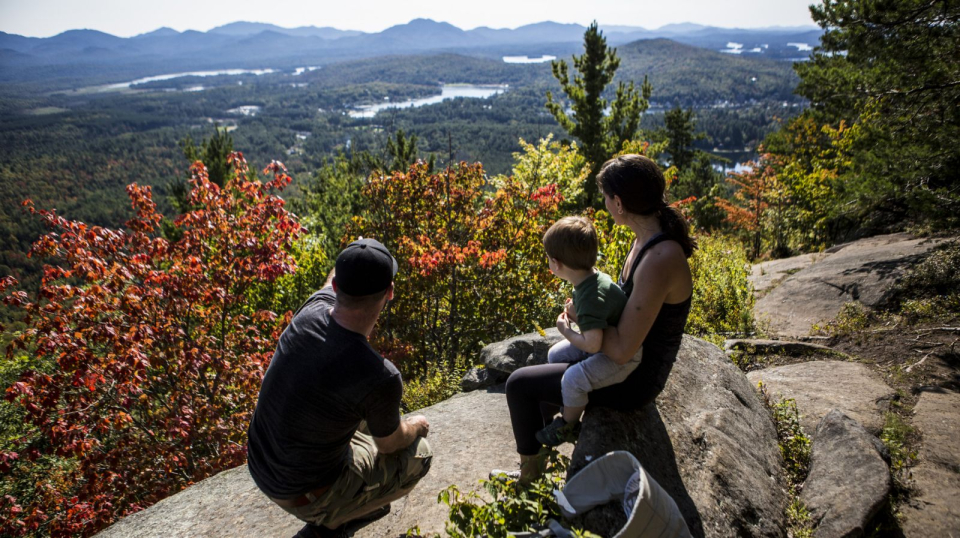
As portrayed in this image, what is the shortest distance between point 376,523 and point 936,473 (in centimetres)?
378

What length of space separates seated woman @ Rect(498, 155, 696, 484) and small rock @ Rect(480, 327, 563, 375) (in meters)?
1.89

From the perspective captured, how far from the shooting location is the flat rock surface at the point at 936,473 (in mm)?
2752

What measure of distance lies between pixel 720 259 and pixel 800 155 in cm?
1933

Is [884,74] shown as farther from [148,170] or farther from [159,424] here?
[148,170]

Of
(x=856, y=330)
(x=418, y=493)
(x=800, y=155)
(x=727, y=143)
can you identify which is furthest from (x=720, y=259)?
(x=727, y=143)

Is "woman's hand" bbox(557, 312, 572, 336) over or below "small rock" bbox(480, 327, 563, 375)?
over

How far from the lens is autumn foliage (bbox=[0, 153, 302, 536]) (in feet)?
18.9

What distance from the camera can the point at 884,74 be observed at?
278 inches

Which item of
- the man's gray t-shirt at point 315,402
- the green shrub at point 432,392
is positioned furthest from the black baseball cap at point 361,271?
the green shrub at point 432,392

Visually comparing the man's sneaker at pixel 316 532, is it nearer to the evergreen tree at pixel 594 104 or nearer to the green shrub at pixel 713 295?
the green shrub at pixel 713 295

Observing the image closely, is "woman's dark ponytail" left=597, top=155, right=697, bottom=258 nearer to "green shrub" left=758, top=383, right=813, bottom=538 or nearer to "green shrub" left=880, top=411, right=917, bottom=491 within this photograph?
"green shrub" left=758, top=383, right=813, bottom=538

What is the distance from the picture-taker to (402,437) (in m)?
2.93

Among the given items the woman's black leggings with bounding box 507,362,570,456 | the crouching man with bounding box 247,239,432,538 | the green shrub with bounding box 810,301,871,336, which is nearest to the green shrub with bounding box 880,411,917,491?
the woman's black leggings with bounding box 507,362,570,456

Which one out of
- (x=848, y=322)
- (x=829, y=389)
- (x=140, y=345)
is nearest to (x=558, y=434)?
(x=829, y=389)
